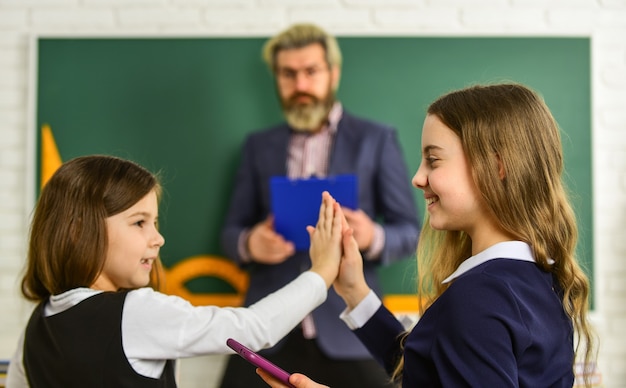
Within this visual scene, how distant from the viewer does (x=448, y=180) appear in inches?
46.7

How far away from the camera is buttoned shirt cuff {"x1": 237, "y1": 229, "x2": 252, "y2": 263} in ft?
8.24

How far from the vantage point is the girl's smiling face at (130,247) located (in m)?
1.42

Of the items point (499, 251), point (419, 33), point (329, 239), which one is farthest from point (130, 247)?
point (419, 33)

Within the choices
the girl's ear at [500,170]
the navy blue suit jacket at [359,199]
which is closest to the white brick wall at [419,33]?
the navy blue suit jacket at [359,199]

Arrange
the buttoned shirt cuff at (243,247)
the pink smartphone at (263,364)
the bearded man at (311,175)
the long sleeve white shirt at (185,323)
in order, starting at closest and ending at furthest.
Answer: the pink smartphone at (263,364) → the long sleeve white shirt at (185,323) → the bearded man at (311,175) → the buttoned shirt cuff at (243,247)

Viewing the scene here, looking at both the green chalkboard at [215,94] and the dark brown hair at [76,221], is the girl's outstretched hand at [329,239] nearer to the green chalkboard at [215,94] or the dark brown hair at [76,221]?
the dark brown hair at [76,221]

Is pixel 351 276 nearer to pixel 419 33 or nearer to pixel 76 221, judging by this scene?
pixel 76 221

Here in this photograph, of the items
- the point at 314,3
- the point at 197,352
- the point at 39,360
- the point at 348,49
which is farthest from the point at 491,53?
the point at 39,360

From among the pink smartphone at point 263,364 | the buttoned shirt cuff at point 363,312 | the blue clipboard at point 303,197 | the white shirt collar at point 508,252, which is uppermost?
the blue clipboard at point 303,197

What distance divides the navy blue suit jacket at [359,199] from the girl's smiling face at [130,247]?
104 centimetres

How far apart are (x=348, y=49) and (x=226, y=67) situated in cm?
52

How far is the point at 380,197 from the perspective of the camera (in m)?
→ 2.59

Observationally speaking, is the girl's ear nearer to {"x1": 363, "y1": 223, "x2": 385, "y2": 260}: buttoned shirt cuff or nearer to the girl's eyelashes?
the girl's eyelashes

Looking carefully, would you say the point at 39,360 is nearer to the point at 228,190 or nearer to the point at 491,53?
the point at 228,190
